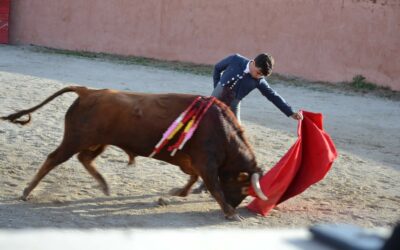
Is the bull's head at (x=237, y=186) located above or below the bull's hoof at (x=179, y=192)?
above

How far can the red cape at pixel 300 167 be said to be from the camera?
5902 millimetres

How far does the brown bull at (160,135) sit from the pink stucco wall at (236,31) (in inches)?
401

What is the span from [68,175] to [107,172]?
0.41m

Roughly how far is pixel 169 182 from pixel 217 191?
1131 millimetres

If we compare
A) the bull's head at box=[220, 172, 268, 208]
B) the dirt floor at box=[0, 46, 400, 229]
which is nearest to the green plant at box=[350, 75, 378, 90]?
the dirt floor at box=[0, 46, 400, 229]

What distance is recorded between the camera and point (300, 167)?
612 cm

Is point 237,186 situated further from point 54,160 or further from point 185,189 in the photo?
point 54,160

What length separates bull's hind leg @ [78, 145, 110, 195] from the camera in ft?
19.6

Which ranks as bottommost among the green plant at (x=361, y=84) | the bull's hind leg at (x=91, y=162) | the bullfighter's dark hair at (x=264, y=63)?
the green plant at (x=361, y=84)

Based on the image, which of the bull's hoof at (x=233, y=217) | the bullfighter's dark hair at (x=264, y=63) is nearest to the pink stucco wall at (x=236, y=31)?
the bullfighter's dark hair at (x=264, y=63)

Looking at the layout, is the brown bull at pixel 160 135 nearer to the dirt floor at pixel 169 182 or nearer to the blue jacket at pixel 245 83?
the dirt floor at pixel 169 182

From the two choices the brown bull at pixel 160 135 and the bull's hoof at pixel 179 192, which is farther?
the bull's hoof at pixel 179 192

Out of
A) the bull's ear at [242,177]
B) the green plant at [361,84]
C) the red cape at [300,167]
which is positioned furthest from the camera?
the green plant at [361,84]

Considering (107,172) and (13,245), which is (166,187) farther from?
(13,245)
